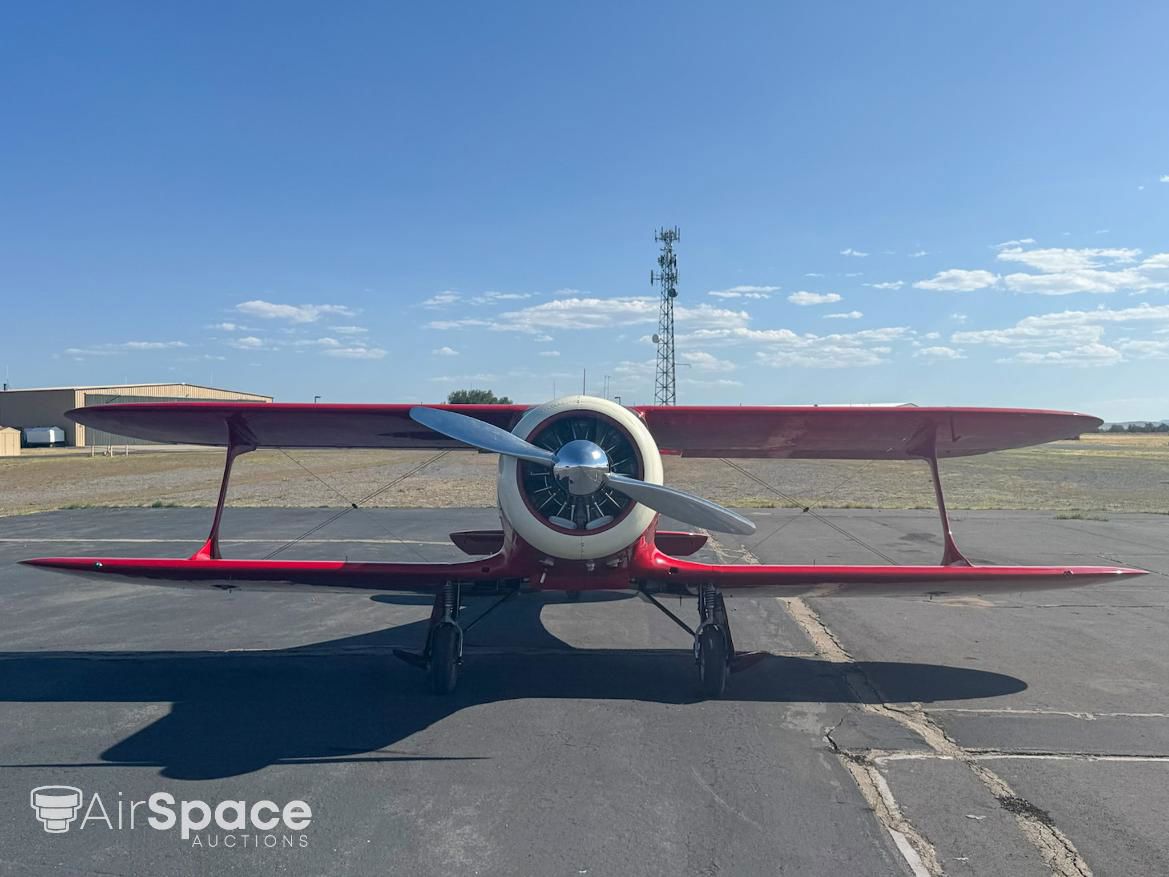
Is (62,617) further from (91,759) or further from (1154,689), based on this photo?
(1154,689)

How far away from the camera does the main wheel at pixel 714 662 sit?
6270 mm

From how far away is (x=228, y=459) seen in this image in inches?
323

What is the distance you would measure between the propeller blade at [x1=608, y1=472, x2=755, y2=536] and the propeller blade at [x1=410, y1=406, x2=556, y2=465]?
620mm

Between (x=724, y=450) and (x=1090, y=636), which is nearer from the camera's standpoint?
(x=1090, y=636)

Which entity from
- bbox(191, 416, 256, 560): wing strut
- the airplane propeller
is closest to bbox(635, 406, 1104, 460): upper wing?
the airplane propeller

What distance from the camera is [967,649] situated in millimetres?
7910

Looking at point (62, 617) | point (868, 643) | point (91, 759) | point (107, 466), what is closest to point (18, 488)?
point (107, 466)

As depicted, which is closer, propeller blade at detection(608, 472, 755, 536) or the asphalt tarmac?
the asphalt tarmac

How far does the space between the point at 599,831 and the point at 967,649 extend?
5568mm

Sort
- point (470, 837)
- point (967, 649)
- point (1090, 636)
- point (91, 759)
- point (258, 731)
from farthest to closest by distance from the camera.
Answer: point (1090, 636), point (967, 649), point (258, 731), point (91, 759), point (470, 837)

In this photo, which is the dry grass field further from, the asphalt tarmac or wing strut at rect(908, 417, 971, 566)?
the asphalt tarmac
